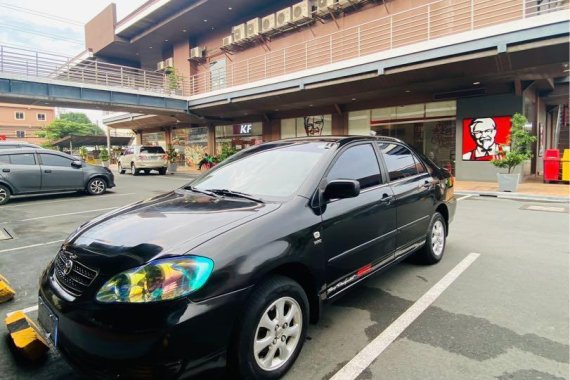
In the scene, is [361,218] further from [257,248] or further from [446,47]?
[446,47]

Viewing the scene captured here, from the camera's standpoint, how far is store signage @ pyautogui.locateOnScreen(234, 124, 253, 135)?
A: 27559mm

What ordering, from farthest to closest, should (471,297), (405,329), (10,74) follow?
(10,74) < (471,297) < (405,329)

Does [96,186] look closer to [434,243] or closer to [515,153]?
[434,243]

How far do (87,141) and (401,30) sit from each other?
3973cm

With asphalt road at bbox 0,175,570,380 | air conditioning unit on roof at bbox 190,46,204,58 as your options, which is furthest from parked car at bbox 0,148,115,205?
air conditioning unit on roof at bbox 190,46,204,58

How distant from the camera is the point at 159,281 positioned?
2012mm

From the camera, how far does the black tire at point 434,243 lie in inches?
179

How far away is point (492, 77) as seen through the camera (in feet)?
48.0

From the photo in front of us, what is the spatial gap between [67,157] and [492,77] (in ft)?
50.8

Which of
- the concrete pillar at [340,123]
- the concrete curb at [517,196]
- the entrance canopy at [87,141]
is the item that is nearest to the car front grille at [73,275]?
the concrete curb at [517,196]

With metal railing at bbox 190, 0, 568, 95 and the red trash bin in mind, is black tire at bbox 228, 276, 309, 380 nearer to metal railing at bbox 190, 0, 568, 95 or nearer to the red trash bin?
metal railing at bbox 190, 0, 568, 95

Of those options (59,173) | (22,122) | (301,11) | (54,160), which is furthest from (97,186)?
(22,122)

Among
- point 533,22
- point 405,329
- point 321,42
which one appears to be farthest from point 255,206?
point 321,42

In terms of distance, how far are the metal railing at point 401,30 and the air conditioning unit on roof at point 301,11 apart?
159 cm
